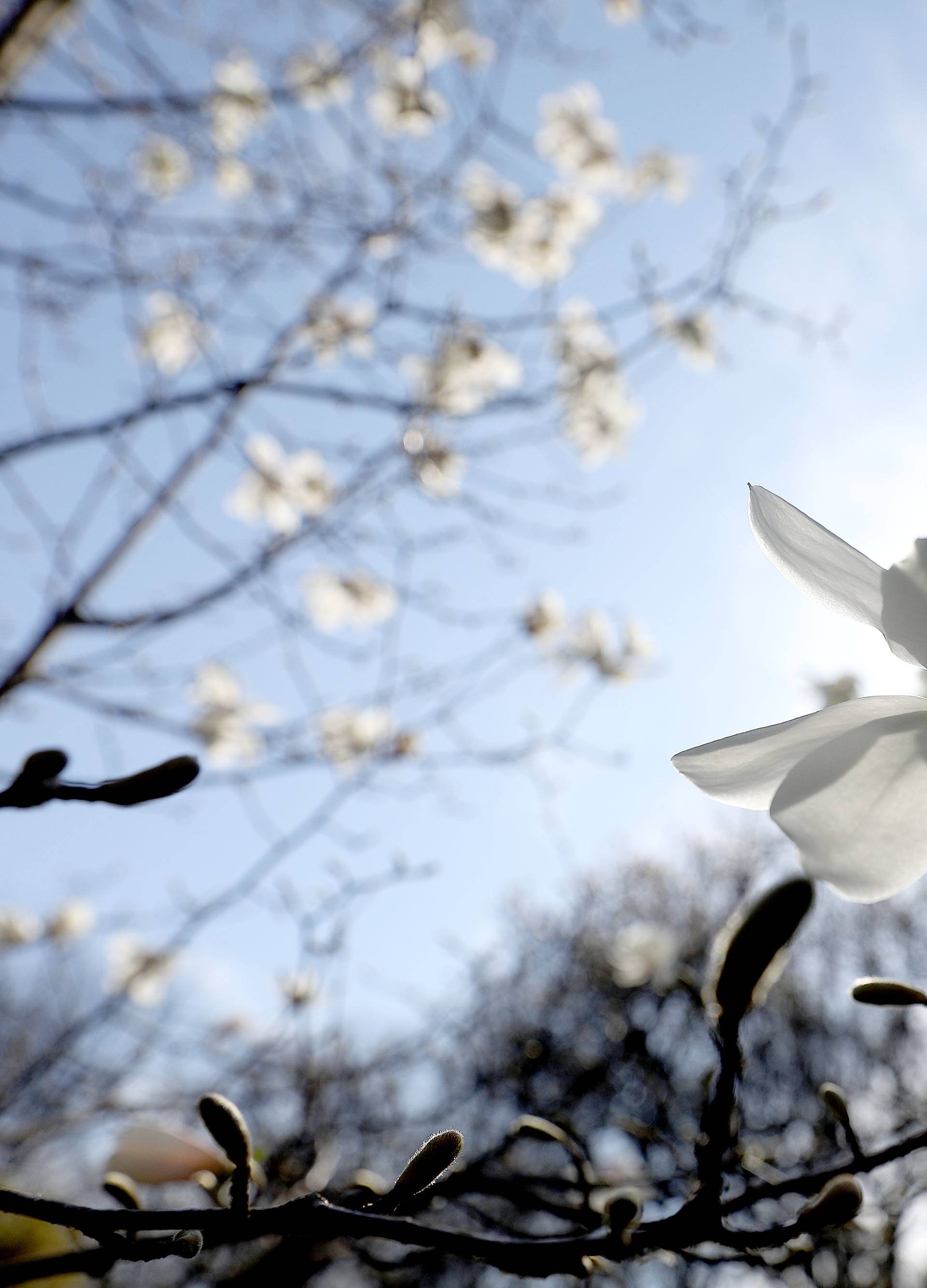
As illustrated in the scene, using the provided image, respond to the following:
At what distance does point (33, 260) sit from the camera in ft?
6.11

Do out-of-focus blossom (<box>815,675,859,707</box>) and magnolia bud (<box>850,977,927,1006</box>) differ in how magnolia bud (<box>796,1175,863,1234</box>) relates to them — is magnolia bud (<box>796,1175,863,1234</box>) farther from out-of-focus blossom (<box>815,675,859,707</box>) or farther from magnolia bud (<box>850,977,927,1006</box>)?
out-of-focus blossom (<box>815,675,859,707</box>)

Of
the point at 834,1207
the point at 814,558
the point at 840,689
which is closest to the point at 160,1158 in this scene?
the point at 834,1207

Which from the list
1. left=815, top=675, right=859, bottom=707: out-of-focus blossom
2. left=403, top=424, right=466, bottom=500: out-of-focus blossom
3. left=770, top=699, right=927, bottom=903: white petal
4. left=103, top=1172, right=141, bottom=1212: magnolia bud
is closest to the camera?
left=770, top=699, right=927, bottom=903: white petal

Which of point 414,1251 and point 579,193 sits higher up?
point 579,193

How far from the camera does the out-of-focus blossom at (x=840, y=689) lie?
1052mm

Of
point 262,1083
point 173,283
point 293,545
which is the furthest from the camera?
point 262,1083

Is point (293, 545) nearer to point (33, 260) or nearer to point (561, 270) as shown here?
point (33, 260)

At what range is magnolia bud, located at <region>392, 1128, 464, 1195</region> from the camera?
41cm

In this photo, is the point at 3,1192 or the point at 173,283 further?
the point at 173,283

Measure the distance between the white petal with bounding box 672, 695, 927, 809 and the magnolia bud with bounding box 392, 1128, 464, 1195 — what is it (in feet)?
0.68

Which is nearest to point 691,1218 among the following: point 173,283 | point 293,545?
point 293,545

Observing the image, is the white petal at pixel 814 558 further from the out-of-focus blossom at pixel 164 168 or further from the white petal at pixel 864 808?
the out-of-focus blossom at pixel 164 168

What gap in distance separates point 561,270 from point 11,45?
1775 mm

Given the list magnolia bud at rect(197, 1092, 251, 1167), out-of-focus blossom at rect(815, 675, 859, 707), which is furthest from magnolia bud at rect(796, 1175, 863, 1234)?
out-of-focus blossom at rect(815, 675, 859, 707)
